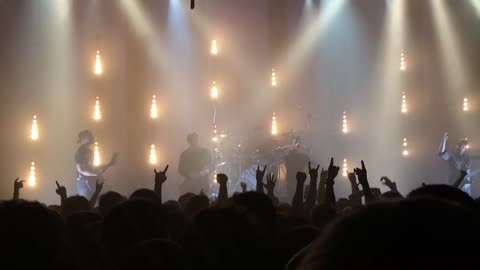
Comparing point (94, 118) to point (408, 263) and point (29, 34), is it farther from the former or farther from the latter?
point (408, 263)

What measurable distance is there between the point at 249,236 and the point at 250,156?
9.71 metres

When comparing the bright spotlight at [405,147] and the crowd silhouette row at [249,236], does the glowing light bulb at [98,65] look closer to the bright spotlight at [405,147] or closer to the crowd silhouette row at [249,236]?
the bright spotlight at [405,147]

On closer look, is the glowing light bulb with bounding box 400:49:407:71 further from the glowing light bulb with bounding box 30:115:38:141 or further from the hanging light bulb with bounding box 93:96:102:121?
the glowing light bulb with bounding box 30:115:38:141

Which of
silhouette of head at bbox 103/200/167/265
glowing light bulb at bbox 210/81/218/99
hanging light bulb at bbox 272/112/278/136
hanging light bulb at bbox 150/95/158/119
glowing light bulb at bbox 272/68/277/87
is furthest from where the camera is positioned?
glowing light bulb at bbox 272/68/277/87

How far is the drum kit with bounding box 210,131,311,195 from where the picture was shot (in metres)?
11.3

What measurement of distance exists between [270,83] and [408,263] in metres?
13.0

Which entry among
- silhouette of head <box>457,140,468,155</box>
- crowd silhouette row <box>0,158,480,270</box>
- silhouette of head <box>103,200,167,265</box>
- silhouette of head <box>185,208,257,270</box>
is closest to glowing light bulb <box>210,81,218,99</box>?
silhouette of head <box>457,140,468,155</box>

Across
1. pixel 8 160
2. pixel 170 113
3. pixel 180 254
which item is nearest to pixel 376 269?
pixel 180 254

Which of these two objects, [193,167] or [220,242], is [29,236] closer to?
[220,242]

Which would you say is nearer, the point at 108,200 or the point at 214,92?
the point at 108,200

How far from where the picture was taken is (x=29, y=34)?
11555mm

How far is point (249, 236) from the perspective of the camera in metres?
1.85

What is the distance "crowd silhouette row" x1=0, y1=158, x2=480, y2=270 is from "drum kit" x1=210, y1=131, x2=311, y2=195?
748 cm

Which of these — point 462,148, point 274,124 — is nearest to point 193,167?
point 274,124
